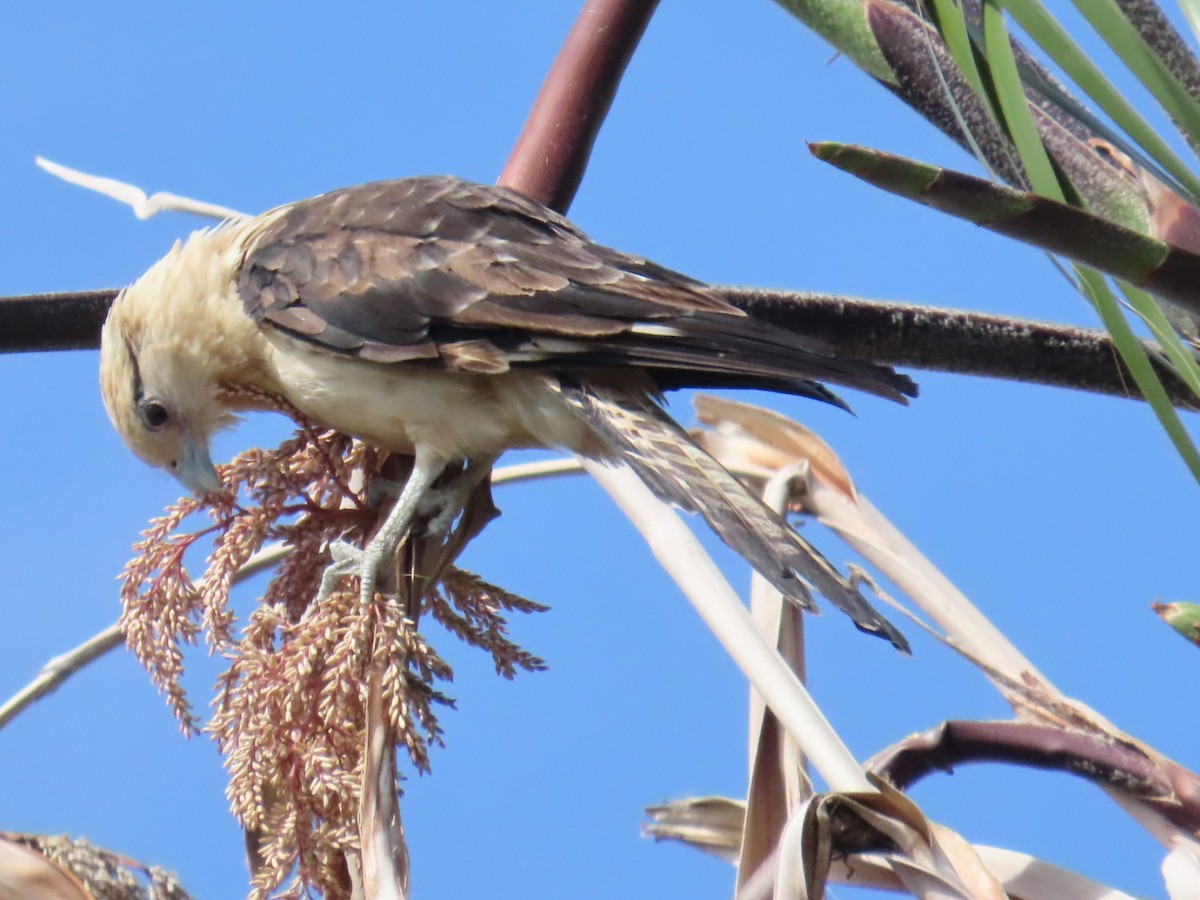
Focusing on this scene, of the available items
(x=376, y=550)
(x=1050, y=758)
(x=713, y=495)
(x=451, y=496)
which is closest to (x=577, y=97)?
(x=451, y=496)

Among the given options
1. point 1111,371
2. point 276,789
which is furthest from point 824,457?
point 276,789

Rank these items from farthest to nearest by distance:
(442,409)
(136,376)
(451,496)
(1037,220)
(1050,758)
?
A: (136,376), (442,409), (451,496), (1050,758), (1037,220)

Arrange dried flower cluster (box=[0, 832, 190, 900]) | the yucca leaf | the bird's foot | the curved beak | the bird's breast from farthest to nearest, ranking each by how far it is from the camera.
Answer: the curved beak, the bird's breast, the bird's foot, dried flower cluster (box=[0, 832, 190, 900]), the yucca leaf

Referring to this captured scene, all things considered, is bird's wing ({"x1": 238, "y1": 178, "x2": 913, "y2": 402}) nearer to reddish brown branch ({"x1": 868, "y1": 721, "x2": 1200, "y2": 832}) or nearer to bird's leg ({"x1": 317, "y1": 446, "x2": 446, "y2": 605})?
bird's leg ({"x1": 317, "y1": 446, "x2": 446, "y2": 605})

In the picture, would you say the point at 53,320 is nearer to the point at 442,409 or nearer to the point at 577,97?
the point at 442,409

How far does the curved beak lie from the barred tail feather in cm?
102

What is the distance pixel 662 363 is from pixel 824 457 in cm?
40

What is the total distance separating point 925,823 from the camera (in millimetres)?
1733

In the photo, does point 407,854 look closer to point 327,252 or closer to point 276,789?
point 276,789

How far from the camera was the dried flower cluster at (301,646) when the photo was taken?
6.85ft

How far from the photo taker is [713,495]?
2.42 m

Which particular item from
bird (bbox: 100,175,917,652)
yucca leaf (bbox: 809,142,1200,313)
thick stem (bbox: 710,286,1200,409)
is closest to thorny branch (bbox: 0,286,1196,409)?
thick stem (bbox: 710,286,1200,409)

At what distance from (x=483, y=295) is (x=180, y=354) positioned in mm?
912

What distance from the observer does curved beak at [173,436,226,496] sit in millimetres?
3232
